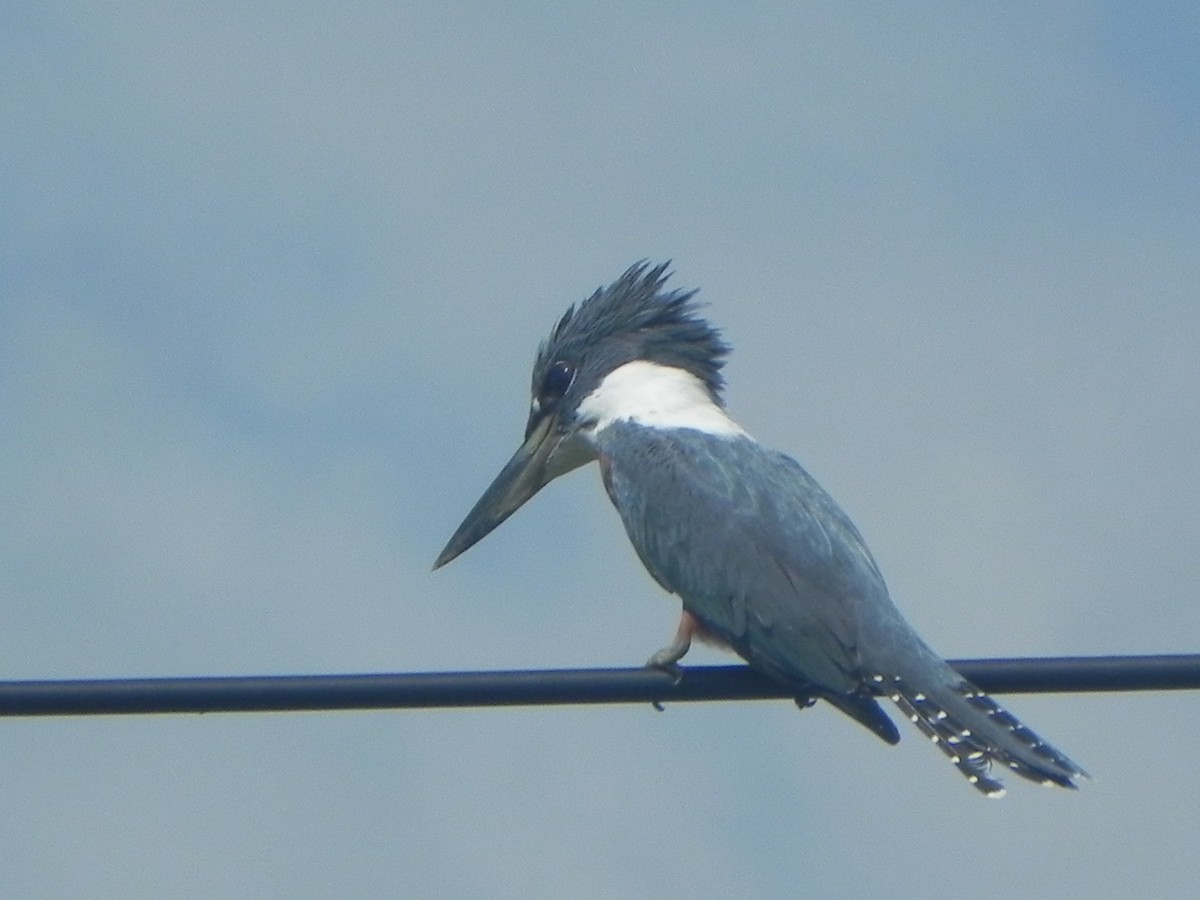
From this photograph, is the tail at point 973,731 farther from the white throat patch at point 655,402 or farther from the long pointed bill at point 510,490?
the long pointed bill at point 510,490

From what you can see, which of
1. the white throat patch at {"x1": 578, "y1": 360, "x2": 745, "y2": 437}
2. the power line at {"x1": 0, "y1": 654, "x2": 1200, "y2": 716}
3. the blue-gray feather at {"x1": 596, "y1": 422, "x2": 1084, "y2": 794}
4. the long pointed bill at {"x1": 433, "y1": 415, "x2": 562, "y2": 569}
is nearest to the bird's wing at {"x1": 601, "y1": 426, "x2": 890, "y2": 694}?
the blue-gray feather at {"x1": 596, "y1": 422, "x2": 1084, "y2": 794}

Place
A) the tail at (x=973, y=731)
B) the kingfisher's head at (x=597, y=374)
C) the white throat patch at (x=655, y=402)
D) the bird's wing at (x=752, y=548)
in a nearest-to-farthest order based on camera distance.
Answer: the tail at (x=973, y=731)
the bird's wing at (x=752, y=548)
the white throat patch at (x=655, y=402)
the kingfisher's head at (x=597, y=374)

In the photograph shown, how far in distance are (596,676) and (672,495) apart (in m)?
2.12

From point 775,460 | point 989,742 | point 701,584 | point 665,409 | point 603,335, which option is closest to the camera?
point 989,742

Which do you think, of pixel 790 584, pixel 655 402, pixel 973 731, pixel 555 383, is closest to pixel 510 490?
pixel 555 383

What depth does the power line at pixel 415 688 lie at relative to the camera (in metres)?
3.48

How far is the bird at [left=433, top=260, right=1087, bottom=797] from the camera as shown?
15.5 ft

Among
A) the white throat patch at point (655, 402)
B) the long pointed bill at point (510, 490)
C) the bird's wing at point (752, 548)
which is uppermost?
the white throat patch at point (655, 402)

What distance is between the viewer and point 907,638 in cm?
494

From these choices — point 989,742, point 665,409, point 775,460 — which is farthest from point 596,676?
point 665,409

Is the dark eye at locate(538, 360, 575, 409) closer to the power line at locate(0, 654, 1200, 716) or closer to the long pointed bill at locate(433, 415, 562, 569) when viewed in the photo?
the long pointed bill at locate(433, 415, 562, 569)

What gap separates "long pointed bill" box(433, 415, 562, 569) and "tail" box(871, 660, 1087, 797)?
225 centimetres

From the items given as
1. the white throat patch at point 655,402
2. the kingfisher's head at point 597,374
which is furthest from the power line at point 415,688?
the kingfisher's head at point 597,374

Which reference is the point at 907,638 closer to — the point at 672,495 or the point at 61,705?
the point at 672,495
